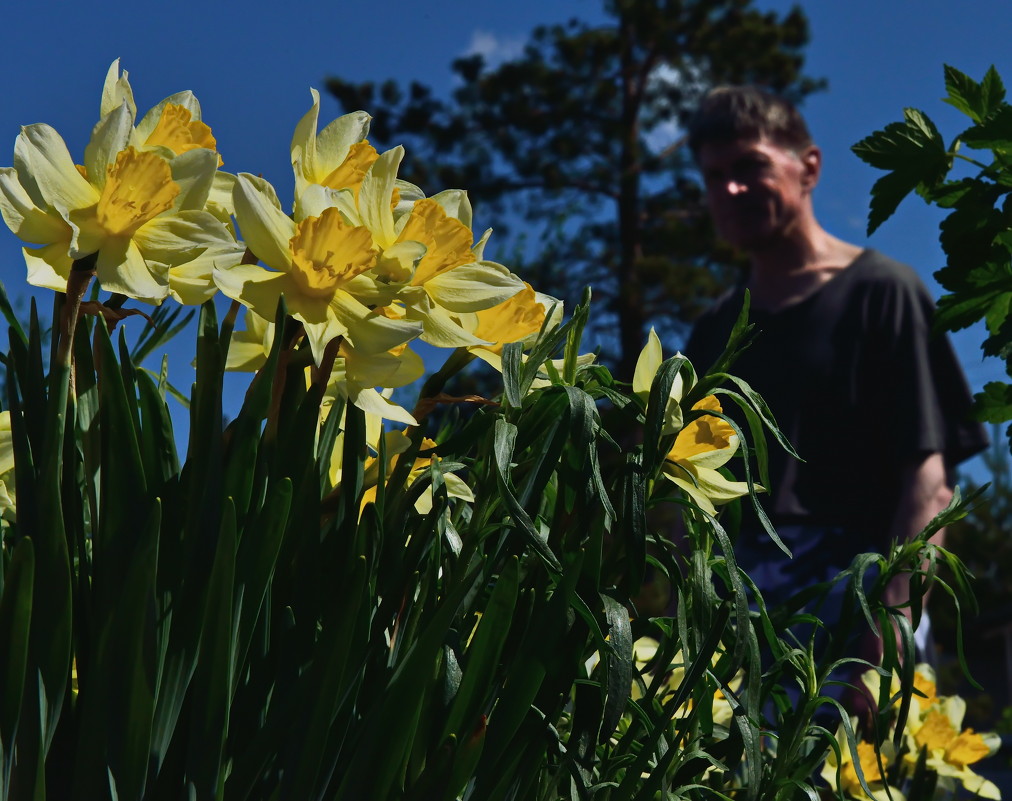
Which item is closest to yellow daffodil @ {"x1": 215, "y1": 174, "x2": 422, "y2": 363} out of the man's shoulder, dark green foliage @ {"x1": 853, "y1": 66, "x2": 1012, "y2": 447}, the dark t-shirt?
dark green foliage @ {"x1": 853, "y1": 66, "x2": 1012, "y2": 447}

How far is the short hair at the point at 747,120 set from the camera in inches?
95.7

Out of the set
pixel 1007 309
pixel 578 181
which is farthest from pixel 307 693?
pixel 578 181

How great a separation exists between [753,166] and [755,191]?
6 cm

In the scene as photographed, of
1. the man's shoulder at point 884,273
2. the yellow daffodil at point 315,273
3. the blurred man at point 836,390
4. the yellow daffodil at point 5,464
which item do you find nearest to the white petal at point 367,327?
the yellow daffodil at point 315,273

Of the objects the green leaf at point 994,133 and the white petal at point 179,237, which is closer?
the white petal at point 179,237

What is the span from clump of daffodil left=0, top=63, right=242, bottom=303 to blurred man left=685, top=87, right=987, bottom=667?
1559 mm

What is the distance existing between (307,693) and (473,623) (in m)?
0.12

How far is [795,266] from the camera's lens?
2.40 m

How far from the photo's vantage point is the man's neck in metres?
2.34

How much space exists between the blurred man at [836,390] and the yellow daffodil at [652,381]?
1.39 m

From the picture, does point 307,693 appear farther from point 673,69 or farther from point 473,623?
point 673,69

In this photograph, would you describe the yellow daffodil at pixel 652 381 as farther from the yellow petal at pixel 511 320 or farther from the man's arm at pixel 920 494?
the man's arm at pixel 920 494

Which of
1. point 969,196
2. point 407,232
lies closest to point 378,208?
point 407,232

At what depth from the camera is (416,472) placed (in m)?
0.52
